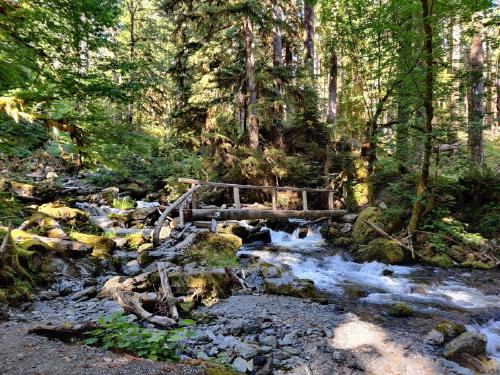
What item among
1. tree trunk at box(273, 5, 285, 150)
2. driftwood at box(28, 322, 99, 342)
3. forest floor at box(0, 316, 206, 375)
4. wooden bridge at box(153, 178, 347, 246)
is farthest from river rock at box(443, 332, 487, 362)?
tree trunk at box(273, 5, 285, 150)

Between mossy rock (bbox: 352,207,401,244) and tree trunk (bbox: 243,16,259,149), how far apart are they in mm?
5834

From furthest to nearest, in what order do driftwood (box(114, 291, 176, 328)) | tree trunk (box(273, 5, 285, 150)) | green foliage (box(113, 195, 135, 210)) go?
green foliage (box(113, 195, 135, 210))
tree trunk (box(273, 5, 285, 150))
driftwood (box(114, 291, 176, 328))

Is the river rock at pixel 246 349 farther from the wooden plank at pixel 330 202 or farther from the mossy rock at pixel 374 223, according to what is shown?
the wooden plank at pixel 330 202

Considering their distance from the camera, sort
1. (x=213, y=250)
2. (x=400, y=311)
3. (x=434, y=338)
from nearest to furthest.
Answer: (x=434, y=338) → (x=400, y=311) → (x=213, y=250)

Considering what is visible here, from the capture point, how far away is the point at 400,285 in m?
8.49

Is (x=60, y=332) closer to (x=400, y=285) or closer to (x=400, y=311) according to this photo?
(x=400, y=311)

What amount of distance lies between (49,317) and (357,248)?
30.9ft

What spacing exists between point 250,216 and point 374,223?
4.47 metres

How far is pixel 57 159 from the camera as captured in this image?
960 inches

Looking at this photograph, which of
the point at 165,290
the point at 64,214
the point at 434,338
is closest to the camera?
the point at 434,338

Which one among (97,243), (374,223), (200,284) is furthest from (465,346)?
(97,243)

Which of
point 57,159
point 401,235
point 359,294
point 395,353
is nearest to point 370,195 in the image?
point 401,235

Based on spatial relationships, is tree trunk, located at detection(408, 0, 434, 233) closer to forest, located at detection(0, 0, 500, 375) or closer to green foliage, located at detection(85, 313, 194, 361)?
forest, located at detection(0, 0, 500, 375)

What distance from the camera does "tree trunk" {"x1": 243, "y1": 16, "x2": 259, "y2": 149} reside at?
15641 mm
